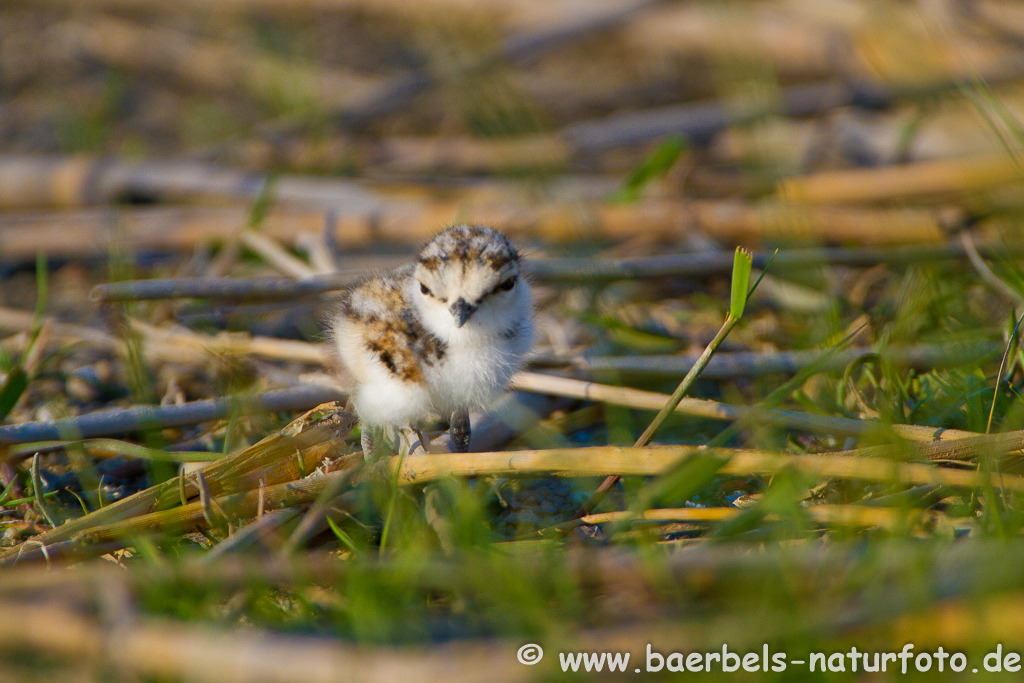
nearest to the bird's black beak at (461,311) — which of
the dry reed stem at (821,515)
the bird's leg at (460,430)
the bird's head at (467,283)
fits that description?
the bird's head at (467,283)

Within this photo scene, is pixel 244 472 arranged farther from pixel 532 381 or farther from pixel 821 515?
pixel 821 515

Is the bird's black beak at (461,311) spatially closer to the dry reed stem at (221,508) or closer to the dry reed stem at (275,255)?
the dry reed stem at (221,508)

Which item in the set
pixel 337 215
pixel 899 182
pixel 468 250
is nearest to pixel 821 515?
pixel 468 250

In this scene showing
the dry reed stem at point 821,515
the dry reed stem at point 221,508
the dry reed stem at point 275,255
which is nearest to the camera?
A: the dry reed stem at point 821,515

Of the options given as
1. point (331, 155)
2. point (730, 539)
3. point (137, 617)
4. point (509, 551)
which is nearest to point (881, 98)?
point (331, 155)

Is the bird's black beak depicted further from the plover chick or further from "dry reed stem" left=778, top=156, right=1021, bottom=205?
"dry reed stem" left=778, top=156, right=1021, bottom=205

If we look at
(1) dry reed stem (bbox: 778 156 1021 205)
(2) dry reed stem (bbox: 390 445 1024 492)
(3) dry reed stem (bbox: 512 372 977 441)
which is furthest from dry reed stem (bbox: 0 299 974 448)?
(1) dry reed stem (bbox: 778 156 1021 205)
